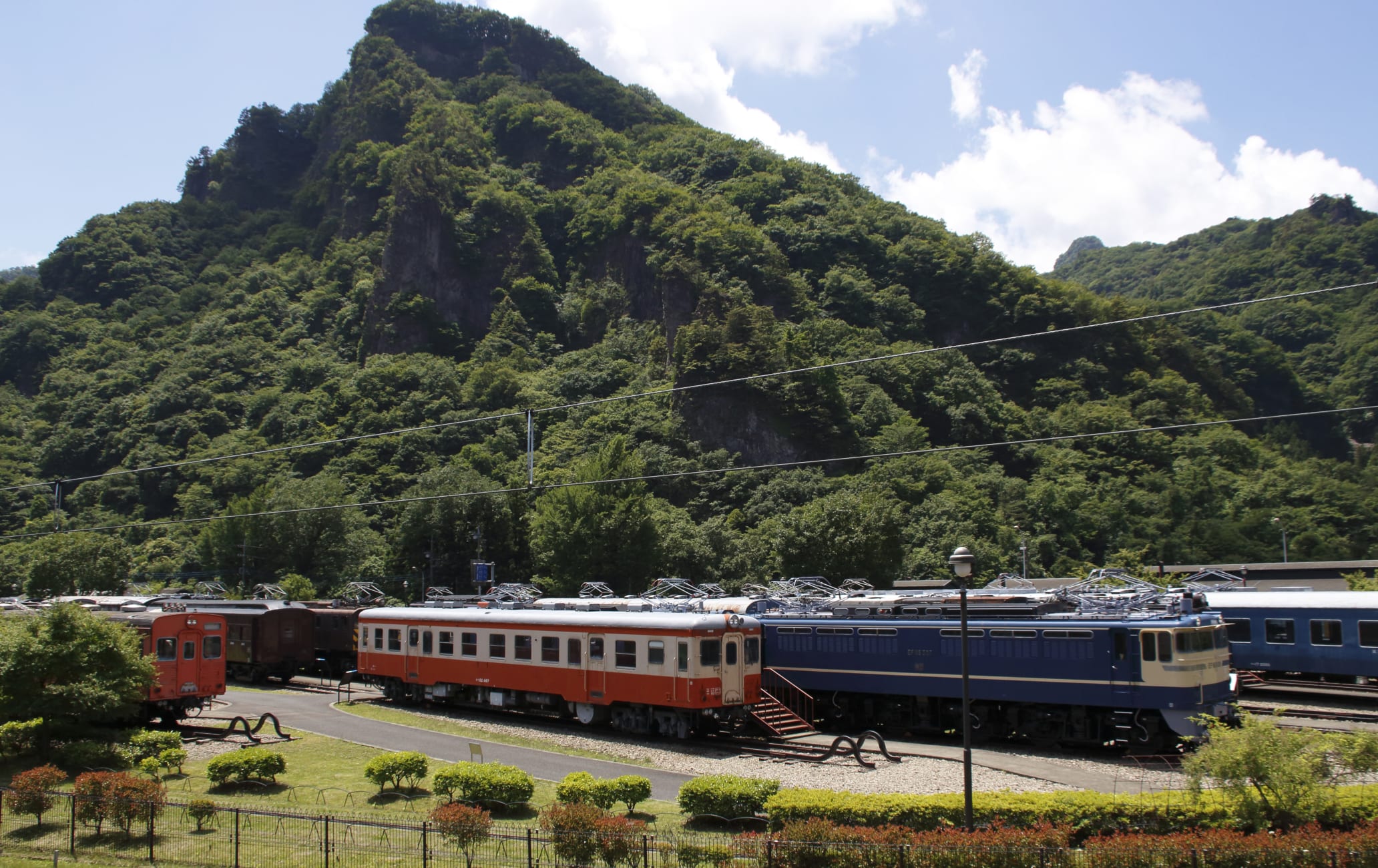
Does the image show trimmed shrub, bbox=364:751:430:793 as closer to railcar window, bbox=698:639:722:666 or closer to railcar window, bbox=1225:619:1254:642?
railcar window, bbox=698:639:722:666

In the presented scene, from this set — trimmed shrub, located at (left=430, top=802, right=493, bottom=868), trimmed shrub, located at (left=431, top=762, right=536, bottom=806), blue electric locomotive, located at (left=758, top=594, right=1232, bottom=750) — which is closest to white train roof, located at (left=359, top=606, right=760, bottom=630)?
blue electric locomotive, located at (left=758, top=594, right=1232, bottom=750)

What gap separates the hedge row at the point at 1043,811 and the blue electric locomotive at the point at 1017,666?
7124mm

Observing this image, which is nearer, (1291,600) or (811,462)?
(811,462)

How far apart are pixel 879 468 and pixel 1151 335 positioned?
137ft

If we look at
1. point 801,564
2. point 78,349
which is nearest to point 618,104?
point 78,349

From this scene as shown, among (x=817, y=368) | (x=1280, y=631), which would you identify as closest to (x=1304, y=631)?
(x=1280, y=631)

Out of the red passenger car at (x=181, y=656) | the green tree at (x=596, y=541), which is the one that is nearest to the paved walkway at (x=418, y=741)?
the red passenger car at (x=181, y=656)

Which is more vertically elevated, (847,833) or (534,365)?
(534,365)

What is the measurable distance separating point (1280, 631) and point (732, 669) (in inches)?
657

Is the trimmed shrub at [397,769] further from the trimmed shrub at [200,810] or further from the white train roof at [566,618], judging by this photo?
the white train roof at [566,618]

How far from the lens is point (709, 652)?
23344 millimetres

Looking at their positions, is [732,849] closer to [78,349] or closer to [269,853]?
[269,853]

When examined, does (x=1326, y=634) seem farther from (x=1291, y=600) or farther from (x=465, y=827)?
(x=465, y=827)

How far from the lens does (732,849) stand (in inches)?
508
